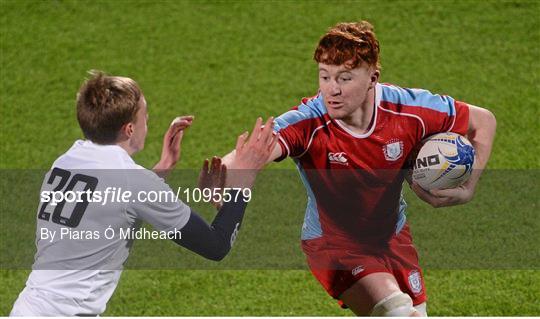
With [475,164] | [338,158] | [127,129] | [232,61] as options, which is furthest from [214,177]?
[232,61]

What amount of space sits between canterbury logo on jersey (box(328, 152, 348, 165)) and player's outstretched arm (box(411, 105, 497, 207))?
1.59ft

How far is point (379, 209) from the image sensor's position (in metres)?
7.87

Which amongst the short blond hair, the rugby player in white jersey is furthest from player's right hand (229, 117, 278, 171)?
the short blond hair

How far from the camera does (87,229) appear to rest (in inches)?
242

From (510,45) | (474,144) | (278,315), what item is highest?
(474,144)

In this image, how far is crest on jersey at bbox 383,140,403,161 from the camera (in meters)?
7.54

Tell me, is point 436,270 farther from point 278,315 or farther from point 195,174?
point 195,174

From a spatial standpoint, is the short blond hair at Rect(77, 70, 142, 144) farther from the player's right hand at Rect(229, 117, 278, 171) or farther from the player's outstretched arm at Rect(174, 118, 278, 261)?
the player's right hand at Rect(229, 117, 278, 171)

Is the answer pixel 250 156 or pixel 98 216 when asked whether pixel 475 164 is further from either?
pixel 98 216

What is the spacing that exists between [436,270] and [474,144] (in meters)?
2.81

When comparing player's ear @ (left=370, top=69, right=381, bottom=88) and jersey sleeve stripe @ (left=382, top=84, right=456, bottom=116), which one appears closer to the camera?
player's ear @ (left=370, top=69, right=381, bottom=88)

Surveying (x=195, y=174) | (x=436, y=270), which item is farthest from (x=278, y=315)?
(x=195, y=174)

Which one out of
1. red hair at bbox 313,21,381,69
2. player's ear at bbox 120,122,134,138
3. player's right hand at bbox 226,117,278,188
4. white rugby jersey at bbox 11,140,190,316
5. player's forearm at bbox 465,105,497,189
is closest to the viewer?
white rugby jersey at bbox 11,140,190,316

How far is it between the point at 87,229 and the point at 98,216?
0.29 ft
